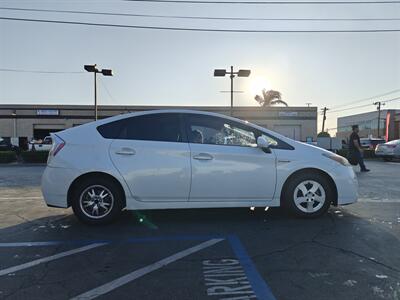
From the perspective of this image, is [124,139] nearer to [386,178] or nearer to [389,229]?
[389,229]

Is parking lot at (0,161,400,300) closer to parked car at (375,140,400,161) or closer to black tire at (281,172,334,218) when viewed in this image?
black tire at (281,172,334,218)

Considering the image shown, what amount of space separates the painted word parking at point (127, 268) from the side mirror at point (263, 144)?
141 cm

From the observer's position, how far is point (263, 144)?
19.1ft

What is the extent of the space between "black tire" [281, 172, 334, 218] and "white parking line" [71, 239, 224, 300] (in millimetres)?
1581

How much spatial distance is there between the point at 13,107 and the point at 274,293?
49.3 m

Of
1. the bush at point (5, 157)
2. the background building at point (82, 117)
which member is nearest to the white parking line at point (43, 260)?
the bush at point (5, 157)

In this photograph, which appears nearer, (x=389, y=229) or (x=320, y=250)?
(x=320, y=250)

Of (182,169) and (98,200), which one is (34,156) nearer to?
(98,200)

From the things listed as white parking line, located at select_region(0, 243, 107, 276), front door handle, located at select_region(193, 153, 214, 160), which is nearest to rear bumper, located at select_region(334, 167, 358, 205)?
front door handle, located at select_region(193, 153, 214, 160)

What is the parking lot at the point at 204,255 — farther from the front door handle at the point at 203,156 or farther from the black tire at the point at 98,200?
the front door handle at the point at 203,156

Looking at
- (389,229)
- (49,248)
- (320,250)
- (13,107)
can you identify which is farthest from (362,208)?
(13,107)

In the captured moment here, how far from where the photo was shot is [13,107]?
47281 mm

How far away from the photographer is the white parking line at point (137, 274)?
3.49 metres

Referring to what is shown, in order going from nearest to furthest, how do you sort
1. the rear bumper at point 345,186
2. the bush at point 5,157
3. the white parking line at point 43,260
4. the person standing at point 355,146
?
the white parking line at point 43,260, the rear bumper at point 345,186, the person standing at point 355,146, the bush at point 5,157
